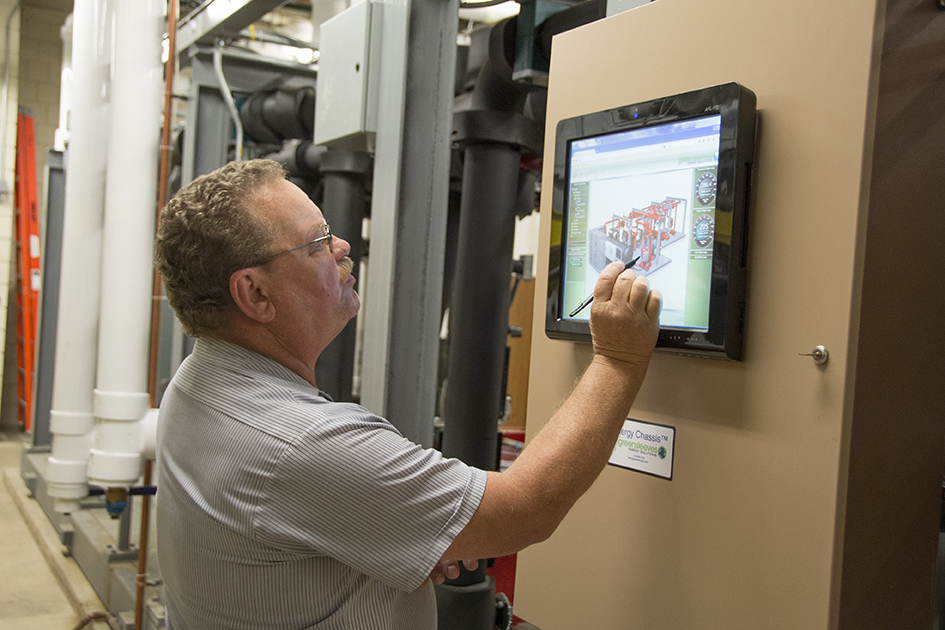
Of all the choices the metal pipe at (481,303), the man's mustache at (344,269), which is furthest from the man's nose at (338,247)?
the metal pipe at (481,303)

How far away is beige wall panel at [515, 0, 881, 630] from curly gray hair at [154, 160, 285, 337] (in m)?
0.47

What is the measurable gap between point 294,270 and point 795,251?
62 cm

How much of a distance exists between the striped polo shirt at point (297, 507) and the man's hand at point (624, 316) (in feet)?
0.73

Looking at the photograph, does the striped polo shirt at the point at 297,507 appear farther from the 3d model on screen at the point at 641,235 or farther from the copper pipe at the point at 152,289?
the copper pipe at the point at 152,289

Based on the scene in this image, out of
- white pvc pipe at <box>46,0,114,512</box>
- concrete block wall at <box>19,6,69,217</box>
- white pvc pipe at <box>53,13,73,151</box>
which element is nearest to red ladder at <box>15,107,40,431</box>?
concrete block wall at <box>19,6,69,217</box>

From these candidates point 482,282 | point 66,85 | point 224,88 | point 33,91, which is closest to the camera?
point 482,282

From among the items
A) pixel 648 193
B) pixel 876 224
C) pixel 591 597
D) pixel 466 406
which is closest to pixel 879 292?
pixel 876 224

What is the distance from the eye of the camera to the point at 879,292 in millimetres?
794

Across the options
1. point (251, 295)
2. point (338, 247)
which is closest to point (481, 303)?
point (338, 247)

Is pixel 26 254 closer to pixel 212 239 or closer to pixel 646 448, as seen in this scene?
pixel 212 239

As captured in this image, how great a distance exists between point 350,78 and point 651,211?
1.01 m

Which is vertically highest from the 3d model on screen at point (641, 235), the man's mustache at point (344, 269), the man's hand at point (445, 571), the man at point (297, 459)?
the 3d model on screen at point (641, 235)

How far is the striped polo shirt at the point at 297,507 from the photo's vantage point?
2.81 ft

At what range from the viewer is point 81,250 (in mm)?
2076
